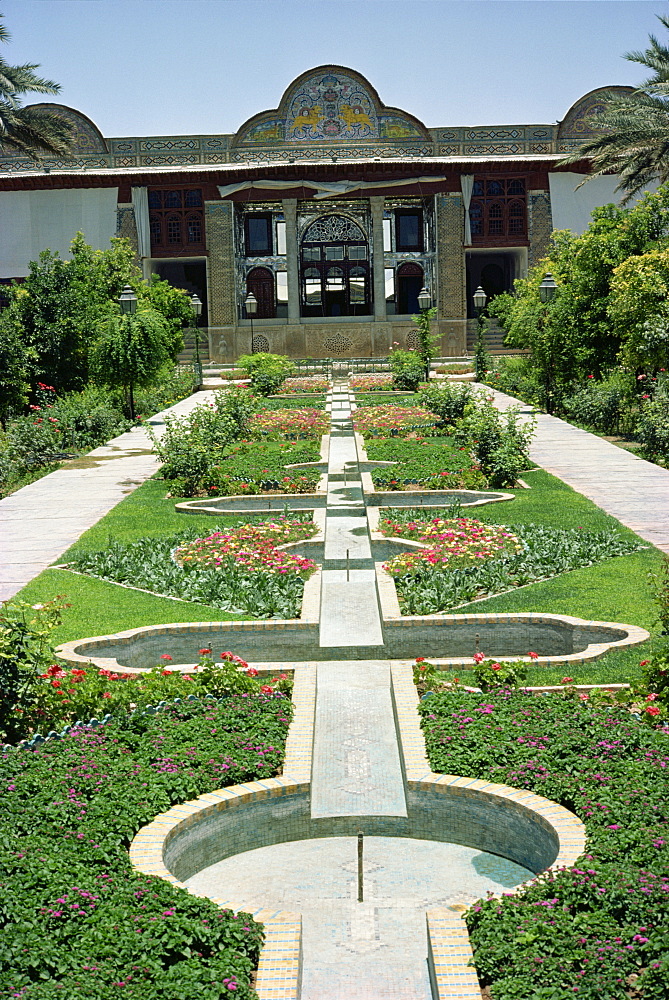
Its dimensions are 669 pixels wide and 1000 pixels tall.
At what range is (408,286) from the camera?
48125 mm

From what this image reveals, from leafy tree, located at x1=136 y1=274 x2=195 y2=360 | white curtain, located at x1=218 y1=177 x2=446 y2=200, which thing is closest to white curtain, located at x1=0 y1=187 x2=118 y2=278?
white curtain, located at x1=218 y1=177 x2=446 y2=200

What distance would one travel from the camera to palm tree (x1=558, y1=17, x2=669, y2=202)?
28.7m

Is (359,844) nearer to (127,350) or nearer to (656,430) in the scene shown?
(656,430)

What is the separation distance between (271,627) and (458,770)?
11.2 feet

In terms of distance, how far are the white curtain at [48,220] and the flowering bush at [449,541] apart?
35476 mm

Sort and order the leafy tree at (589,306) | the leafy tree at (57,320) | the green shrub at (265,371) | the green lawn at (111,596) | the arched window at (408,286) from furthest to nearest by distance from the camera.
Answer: the arched window at (408,286), the green shrub at (265,371), the leafy tree at (57,320), the leafy tree at (589,306), the green lawn at (111,596)

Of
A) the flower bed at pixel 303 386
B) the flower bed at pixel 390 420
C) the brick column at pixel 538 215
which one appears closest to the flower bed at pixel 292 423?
the flower bed at pixel 390 420

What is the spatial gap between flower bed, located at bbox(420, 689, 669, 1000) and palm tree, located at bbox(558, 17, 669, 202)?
24228 mm

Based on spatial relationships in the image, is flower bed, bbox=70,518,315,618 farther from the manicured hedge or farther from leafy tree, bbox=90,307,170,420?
leafy tree, bbox=90,307,170,420

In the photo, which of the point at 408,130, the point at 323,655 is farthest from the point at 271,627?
the point at 408,130

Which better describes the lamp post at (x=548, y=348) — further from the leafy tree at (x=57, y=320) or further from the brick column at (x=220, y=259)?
the brick column at (x=220, y=259)

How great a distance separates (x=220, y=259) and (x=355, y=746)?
132ft

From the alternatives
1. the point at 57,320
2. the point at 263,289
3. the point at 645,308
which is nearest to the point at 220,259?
the point at 263,289

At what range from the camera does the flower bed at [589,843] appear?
4703 millimetres
